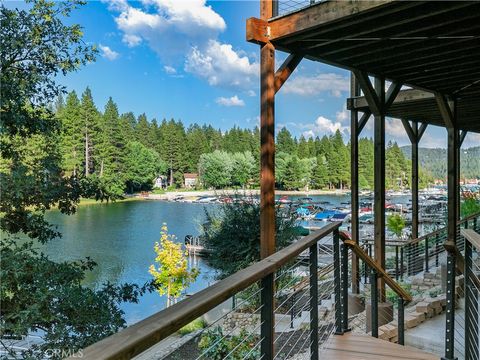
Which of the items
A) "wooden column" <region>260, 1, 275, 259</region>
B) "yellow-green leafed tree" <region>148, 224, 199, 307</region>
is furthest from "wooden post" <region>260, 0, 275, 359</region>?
"yellow-green leafed tree" <region>148, 224, 199, 307</region>

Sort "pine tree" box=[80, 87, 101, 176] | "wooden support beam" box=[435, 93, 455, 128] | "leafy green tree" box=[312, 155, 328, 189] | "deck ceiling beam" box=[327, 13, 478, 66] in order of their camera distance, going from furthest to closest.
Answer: "leafy green tree" box=[312, 155, 328, 189]
"pine tree" box=[80, 87, 101, 176]
"wooden support beam" box=[435, 93, 455, 128]
"deck ceiling beam" box=[327, 13, 478, 66]

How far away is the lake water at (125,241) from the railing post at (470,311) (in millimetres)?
6753

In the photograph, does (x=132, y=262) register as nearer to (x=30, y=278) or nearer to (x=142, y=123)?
(x=30, y=278)

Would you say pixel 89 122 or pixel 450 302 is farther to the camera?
pixel 89 122

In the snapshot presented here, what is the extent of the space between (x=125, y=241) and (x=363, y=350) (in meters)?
15.6

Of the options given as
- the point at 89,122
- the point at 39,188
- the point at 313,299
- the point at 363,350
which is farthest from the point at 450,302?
the point at 89,122

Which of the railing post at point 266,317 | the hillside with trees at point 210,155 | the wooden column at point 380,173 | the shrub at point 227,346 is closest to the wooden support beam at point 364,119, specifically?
the wooden column at point 380,173

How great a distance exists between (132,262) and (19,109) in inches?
396

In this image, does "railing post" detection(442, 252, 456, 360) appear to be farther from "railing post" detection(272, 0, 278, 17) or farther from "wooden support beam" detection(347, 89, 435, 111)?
"wooden support beam" detection(347, 89, 435, 111)

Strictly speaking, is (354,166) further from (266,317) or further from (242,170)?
(242,170)

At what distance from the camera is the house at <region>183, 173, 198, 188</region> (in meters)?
37.4

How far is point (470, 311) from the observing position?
222 centimetres

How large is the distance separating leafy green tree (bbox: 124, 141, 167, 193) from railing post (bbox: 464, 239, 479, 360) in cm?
2450

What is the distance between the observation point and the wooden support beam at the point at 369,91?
4660 mm
